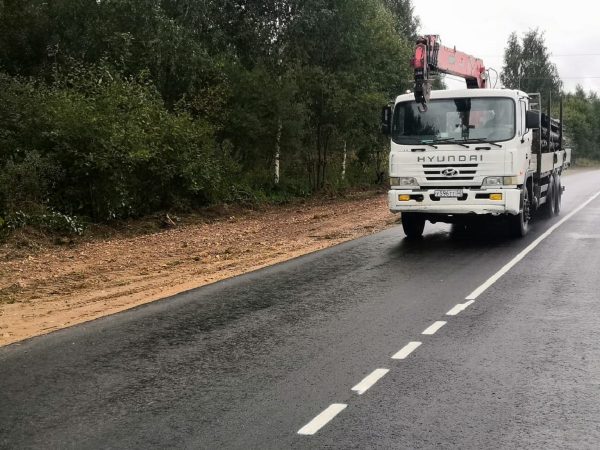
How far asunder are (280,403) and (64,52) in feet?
64.2

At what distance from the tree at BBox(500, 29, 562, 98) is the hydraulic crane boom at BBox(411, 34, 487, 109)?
2107 inches

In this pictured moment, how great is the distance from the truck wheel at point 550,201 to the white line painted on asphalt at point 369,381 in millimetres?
13248

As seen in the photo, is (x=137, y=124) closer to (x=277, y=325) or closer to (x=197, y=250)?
(x=197, y=250)

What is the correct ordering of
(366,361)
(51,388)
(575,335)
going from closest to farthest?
(51,388)
(366,361)
(575,335)

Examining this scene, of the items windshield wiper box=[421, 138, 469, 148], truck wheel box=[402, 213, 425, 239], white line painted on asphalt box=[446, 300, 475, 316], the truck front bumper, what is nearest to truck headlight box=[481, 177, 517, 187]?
the truck front bumper

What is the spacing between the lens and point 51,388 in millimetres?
5164

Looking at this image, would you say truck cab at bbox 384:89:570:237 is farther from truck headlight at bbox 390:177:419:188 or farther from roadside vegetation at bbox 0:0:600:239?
roadside vegetation at bbox 0:0:600:239

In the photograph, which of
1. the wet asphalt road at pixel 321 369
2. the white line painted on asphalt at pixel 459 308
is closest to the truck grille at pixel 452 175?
the wet asphalt road at pixel 321 369

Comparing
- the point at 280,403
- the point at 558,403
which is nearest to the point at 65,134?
the point at 280,403

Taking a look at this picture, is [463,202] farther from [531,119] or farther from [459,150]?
[531,119]

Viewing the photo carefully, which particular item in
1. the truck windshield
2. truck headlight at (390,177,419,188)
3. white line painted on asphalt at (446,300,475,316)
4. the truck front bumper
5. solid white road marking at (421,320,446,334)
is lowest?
white line painted on asphalt at (446,300,475,316)

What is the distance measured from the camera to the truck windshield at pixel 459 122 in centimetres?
1250

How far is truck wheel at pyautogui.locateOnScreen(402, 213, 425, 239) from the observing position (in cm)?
1373

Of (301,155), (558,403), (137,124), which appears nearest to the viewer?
(558,403)
